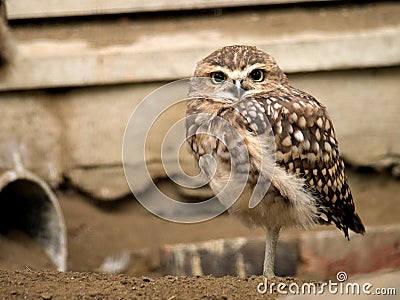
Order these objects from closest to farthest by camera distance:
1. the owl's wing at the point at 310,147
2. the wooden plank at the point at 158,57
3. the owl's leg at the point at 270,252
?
the owl's wing at the point at 310,147 < the owl's leg at the point at 270,252 < the wooden plank at the point at 158,57

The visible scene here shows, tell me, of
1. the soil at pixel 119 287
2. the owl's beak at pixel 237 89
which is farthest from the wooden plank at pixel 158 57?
the soil at pixel 119 287

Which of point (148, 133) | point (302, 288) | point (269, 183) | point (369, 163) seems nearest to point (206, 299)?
point (302, 288)

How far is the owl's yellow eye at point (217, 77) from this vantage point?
156 inches

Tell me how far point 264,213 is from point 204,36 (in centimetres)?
235

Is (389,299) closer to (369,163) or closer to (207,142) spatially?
(207,142)

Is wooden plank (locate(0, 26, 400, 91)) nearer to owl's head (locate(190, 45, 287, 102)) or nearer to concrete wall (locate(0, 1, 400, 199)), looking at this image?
concrete wall (locate(0, 1, 400, 199))

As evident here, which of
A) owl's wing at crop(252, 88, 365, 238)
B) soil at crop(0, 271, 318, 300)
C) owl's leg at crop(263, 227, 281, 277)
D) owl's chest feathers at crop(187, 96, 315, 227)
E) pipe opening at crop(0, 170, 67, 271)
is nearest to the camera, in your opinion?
soil at crop(0, 271, 318, 300)

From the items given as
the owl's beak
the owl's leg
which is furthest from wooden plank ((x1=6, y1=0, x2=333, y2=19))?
the owl's leg

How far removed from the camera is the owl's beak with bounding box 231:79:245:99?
3875 millimetres

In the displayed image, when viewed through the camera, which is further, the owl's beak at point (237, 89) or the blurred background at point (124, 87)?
the blurred background at point (124, 87)

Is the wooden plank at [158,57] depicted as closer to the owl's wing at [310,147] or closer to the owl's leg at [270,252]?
the owl's wing at [310,147]

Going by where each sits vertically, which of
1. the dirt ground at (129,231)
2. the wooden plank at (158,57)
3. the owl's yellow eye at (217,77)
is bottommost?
the dirt ground at (129,231)

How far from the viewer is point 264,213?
3930 millimetres

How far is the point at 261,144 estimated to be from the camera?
12.4ft
